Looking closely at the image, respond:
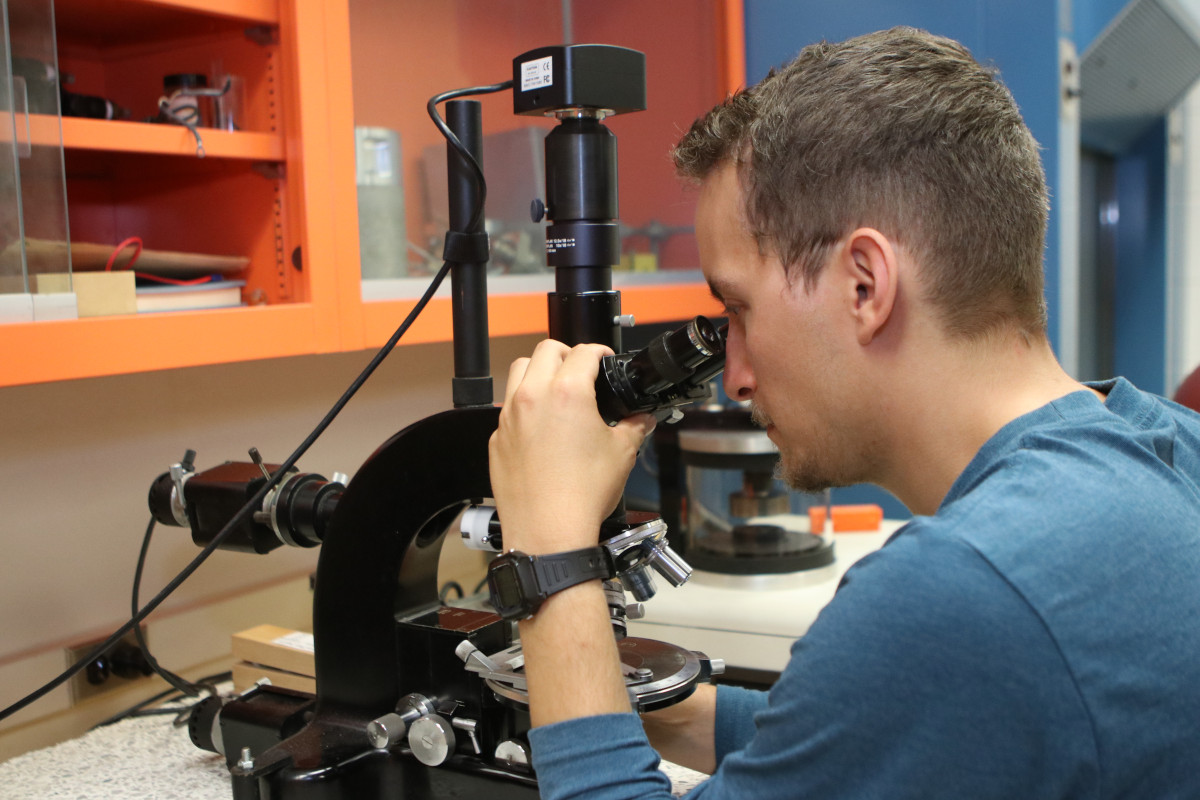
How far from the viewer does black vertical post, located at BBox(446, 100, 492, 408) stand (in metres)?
0.90

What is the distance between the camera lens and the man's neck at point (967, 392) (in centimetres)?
83

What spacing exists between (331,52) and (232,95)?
144 mm

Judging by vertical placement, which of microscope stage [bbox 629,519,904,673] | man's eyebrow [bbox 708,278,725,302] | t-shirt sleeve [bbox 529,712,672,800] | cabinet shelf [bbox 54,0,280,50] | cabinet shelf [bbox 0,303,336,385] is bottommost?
microscope stage [bbox 629,519,904,673]

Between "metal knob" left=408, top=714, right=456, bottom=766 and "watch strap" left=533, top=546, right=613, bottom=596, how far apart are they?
0.20 metres

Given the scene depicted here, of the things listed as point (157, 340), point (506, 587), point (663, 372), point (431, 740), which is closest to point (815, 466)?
point (663, 372)

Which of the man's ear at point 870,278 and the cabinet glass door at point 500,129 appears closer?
the man's ear at point 870,278

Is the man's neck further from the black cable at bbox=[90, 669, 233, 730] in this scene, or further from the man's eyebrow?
the black cable at bbox=[90, 669, 233, 730]

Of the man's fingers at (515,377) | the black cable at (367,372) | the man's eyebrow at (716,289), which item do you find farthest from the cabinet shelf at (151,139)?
the man's eyebrow at (716,289)

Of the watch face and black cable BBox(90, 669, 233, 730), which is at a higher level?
the watch face

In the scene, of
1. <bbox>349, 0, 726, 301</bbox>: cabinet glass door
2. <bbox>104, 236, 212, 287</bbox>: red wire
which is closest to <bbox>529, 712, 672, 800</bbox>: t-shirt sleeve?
<bbox>349, 0, 726, 301</bbox>: cabinet glass door

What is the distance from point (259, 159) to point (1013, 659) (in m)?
1.08

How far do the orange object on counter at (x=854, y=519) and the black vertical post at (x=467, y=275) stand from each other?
1261 millimetres

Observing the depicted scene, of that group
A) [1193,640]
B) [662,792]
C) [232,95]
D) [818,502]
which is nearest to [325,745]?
[662,792]

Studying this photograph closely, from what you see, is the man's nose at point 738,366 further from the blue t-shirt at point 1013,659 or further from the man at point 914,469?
the blue t-shirt at point 1013,659
